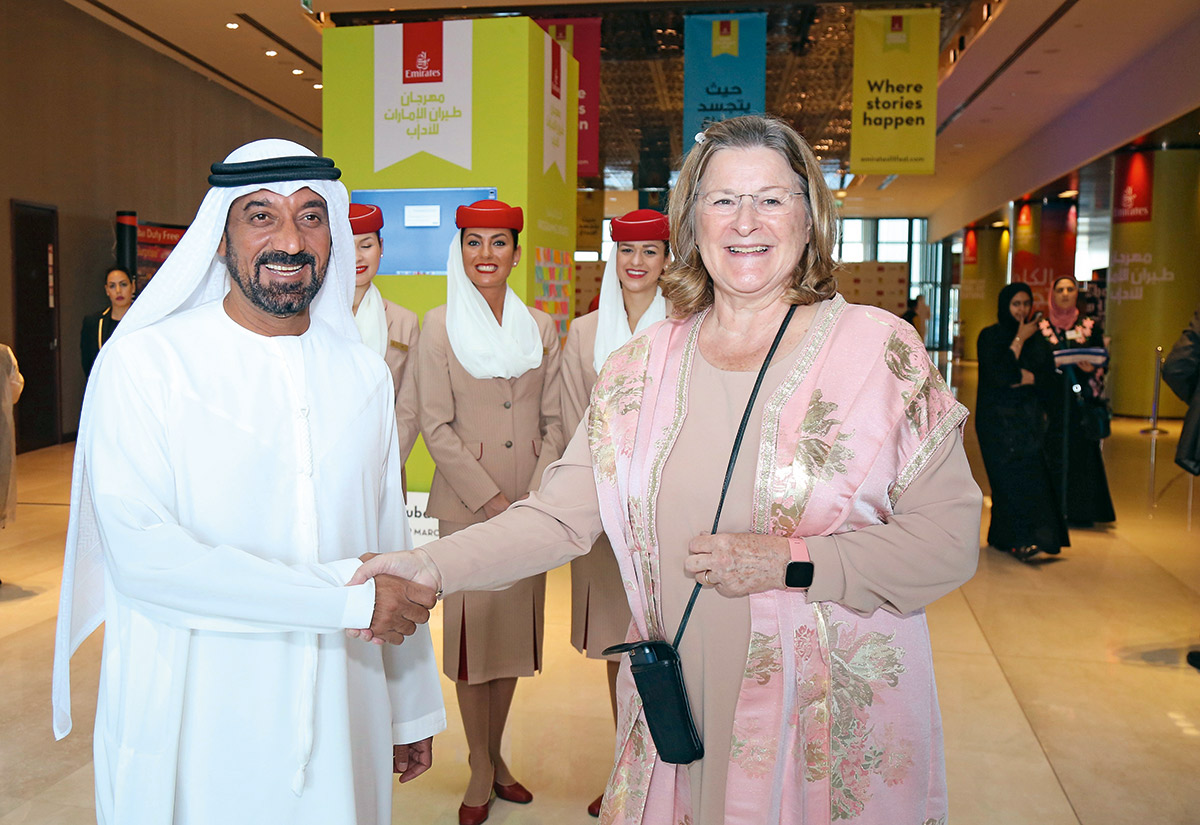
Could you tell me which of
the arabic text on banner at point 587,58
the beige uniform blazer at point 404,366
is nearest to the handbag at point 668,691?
the beige uniform blazer at point 404,366

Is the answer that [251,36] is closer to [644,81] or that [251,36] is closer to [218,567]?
[644,81]

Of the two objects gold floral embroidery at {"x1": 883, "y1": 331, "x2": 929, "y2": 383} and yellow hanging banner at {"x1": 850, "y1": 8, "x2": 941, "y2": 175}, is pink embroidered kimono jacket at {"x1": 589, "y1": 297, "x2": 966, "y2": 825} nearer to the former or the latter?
gold floral embroidery at {"x1": 883, "y1": 331, "x2": 929, "y2": 383}

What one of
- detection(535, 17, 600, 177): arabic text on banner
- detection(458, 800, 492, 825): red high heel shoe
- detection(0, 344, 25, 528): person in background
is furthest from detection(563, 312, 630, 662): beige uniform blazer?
detection(535, 17, 600, 177): arabic text on banner

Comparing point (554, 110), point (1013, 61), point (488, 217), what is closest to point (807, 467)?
point (488, 217)

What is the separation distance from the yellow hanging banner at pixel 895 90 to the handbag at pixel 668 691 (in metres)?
8.29

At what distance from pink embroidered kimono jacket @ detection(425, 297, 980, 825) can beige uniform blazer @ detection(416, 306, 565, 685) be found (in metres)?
1.62

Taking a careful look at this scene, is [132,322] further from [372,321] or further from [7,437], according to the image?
[7,437]

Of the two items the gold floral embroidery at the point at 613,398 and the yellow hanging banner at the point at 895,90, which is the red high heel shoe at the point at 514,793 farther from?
the yellow hanging banner at the point at 895,90

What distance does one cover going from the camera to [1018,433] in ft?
20.8

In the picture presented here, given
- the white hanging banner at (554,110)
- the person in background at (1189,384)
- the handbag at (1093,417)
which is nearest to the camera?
the person in background at (1189,384)

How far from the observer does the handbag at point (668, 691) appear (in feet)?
5.35

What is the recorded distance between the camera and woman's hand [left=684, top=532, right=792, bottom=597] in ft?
5.11

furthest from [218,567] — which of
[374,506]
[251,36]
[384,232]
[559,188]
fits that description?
[251,36]

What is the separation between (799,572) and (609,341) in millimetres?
2057
